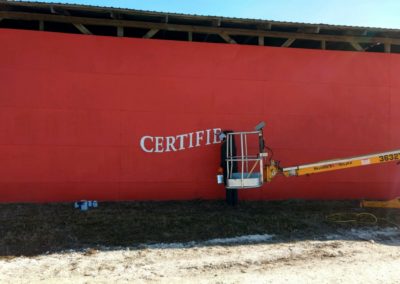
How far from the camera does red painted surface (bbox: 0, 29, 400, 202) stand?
356 inches

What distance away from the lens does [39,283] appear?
5445 mm

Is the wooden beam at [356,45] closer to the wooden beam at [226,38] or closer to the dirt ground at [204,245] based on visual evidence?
the wooden beam at [226,38]

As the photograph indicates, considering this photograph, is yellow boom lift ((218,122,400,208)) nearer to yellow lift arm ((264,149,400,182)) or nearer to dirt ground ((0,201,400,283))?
yellow lift arm ((264,149,400,182))

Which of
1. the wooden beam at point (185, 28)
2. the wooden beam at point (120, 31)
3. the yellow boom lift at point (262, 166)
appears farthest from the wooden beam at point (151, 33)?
the yellow boom lift at point (262, 166)

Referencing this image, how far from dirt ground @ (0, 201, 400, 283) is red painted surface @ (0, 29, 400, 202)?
68cm

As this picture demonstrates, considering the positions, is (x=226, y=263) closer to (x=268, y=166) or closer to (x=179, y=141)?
(x=268, y=166)

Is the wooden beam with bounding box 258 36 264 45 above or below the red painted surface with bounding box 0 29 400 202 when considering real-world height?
above

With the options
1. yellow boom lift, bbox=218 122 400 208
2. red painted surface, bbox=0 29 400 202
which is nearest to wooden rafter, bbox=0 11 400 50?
red painted surface, bbox=0 29 400 202

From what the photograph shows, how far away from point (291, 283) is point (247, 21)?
611 cm

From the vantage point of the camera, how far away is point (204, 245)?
7.16 meters

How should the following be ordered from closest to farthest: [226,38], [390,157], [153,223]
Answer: [153,223], [390,157], [226,38]

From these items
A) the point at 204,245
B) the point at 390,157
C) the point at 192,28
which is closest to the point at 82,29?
the point at 192,28

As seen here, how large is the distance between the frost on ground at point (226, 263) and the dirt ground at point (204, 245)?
0.05ft

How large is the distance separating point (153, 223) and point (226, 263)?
2.30 meters
